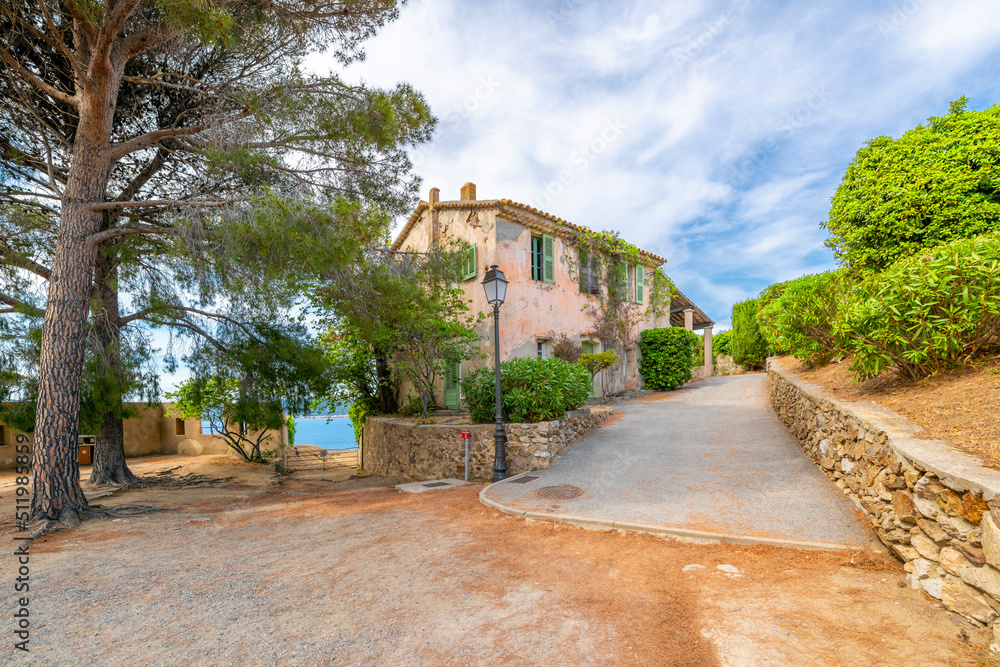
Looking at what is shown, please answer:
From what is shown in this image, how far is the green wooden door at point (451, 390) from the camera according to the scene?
11516mm

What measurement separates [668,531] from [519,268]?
857cm

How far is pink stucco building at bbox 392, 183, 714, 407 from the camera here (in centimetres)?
1149

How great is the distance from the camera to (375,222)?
22.8ft

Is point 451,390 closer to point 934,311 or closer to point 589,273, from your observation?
point 589,273

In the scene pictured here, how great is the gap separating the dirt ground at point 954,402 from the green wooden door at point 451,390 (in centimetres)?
808

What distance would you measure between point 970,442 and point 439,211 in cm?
1153

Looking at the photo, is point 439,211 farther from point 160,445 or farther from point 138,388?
point 160,445

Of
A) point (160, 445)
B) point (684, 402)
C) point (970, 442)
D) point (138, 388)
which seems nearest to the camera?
point (970, 442)

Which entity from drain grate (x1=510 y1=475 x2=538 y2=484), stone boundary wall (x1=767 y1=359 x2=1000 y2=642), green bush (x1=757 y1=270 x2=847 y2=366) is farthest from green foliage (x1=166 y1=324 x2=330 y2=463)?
green bush (x1=757 y1=270 x2=847 y2=366)

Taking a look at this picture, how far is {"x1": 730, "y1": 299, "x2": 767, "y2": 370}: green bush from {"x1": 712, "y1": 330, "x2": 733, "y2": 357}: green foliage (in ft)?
9.43

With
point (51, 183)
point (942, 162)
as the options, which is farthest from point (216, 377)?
point (942, 162)

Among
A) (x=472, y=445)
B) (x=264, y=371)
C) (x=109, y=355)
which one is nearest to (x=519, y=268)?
(x=472, y=445)

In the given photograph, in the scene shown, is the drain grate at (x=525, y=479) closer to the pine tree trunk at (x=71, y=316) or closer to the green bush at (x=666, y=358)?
Result: the pine tree trunk at (x=71, y=316)

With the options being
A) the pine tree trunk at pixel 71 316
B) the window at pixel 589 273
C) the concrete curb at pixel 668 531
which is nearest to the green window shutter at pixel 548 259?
the window at pixel 589 273
